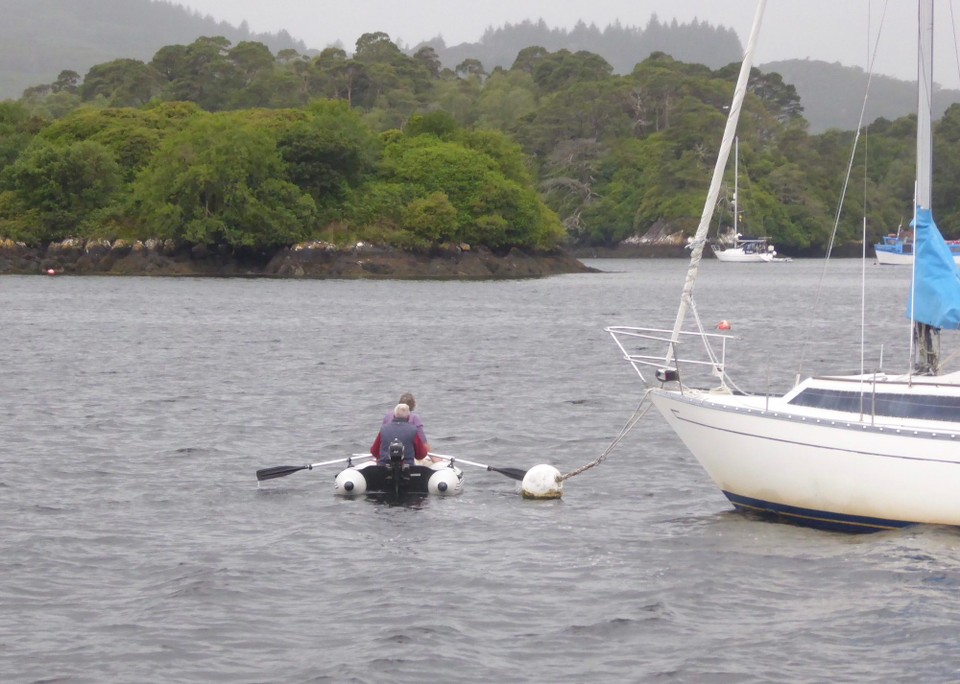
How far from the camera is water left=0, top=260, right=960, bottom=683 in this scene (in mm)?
14156

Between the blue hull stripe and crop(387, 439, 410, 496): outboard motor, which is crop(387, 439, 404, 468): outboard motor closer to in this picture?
crop(387, 439, 410, 496): outboard motor

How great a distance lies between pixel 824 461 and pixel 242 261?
105159 mm

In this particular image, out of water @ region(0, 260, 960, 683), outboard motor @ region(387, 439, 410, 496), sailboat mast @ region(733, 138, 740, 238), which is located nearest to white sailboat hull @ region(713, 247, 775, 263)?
sailboat mast @ region(733, 138, 740, 238)

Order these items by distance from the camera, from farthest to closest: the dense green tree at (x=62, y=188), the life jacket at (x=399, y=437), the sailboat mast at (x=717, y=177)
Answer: the dense green tree at (x=62, y=188), the life jacket at (x=399, y=437), the sailboat mast at (x=717, y=177)

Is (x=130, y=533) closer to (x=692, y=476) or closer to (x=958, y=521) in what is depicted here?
(x=692, y=476)

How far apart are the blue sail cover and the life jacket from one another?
7.46 metres

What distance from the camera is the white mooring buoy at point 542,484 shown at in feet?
71.1

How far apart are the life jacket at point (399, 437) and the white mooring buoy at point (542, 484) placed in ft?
5.98

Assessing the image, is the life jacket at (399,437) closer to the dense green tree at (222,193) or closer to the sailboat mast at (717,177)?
the sailboat mast at (717,177)

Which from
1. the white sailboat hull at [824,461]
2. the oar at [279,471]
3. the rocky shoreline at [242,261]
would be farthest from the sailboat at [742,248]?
the white sailboat hull at [824,461]

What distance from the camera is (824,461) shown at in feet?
59.0

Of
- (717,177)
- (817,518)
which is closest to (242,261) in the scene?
(717,177)

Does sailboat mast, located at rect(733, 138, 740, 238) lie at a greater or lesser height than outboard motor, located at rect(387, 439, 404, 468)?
greater

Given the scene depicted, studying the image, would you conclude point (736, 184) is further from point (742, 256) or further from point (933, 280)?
point (933, 280)
